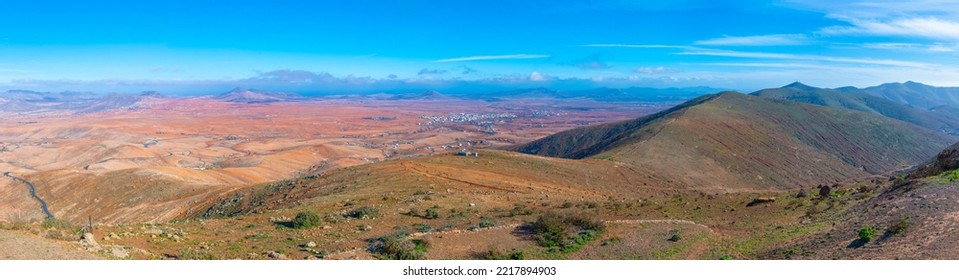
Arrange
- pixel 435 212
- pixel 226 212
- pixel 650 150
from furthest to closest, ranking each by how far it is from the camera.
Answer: pixel 650 150
pixel 226 212
pixel 435 212

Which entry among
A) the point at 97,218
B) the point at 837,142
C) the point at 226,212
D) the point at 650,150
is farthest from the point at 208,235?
the point at 837,142

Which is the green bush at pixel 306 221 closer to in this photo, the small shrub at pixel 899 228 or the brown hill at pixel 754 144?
the small shrub at pixel 899 228

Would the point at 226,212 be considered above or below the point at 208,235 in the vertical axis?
below

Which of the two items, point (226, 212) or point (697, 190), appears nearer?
point (226, 212)

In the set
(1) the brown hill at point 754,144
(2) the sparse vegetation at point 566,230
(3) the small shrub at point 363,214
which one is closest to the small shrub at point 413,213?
(3) the small shrub at point 363,214

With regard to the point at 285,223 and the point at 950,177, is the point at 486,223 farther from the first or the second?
the point at 950,177

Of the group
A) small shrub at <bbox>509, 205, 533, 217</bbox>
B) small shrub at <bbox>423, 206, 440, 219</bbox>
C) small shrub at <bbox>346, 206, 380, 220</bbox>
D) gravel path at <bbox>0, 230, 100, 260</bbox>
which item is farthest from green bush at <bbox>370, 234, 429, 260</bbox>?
gravel path at <bbox>0, 230, 100, 260</bbox>

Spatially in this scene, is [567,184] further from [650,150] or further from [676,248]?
[650,150]
